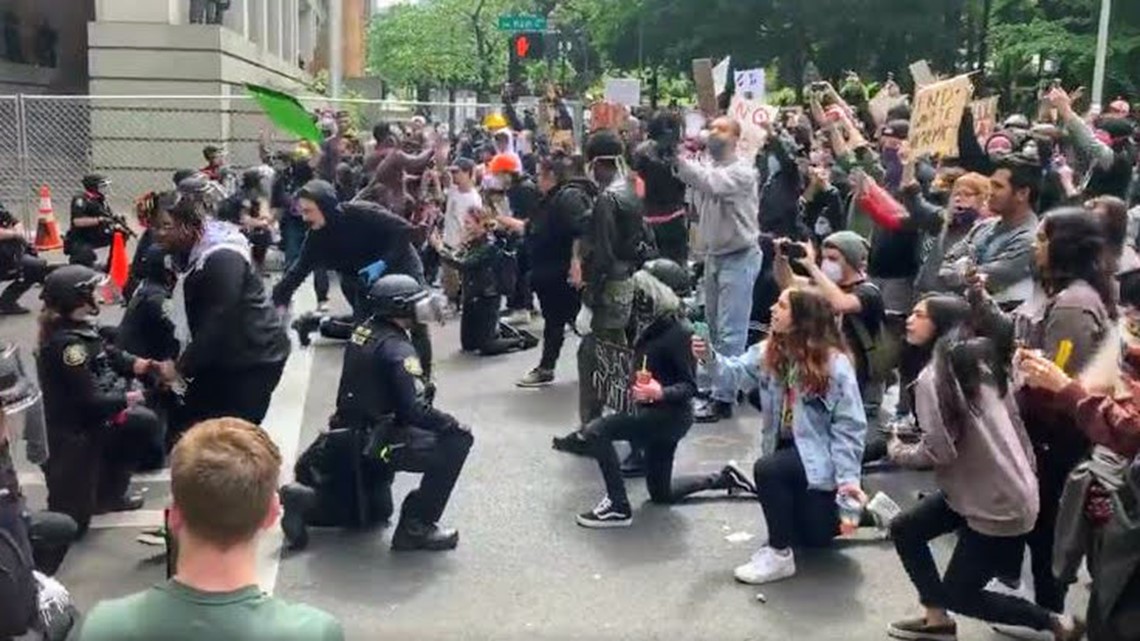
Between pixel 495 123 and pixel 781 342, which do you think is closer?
pixel 781 342

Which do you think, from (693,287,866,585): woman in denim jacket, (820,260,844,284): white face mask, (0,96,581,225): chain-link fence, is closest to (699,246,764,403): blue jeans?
(820,260,844,284): white face mask

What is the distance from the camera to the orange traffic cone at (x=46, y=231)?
15414mm

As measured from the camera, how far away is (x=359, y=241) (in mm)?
9211

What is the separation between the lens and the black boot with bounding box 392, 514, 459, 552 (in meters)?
6.57

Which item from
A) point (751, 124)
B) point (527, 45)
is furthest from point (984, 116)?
point (527, 45)

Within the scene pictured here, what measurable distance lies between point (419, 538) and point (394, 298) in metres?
1.18

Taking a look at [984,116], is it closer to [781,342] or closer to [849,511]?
[781,342]

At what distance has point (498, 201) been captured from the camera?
40.6 feet

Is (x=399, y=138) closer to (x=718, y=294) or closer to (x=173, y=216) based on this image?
(x=718, y=294)

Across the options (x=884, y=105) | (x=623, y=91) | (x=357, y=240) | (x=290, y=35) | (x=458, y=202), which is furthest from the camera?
(x=290, y=35)

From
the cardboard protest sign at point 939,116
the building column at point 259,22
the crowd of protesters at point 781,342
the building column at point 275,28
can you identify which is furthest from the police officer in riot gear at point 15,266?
the building column at point 275,28

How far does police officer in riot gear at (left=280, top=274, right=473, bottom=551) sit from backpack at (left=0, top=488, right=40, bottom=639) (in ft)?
8.00

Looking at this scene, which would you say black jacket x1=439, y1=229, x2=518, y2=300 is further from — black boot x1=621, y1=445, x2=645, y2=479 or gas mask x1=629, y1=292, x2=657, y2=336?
gas mask x1=629, y1=292, x2=657, y2=336

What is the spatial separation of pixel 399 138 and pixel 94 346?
7952mm
